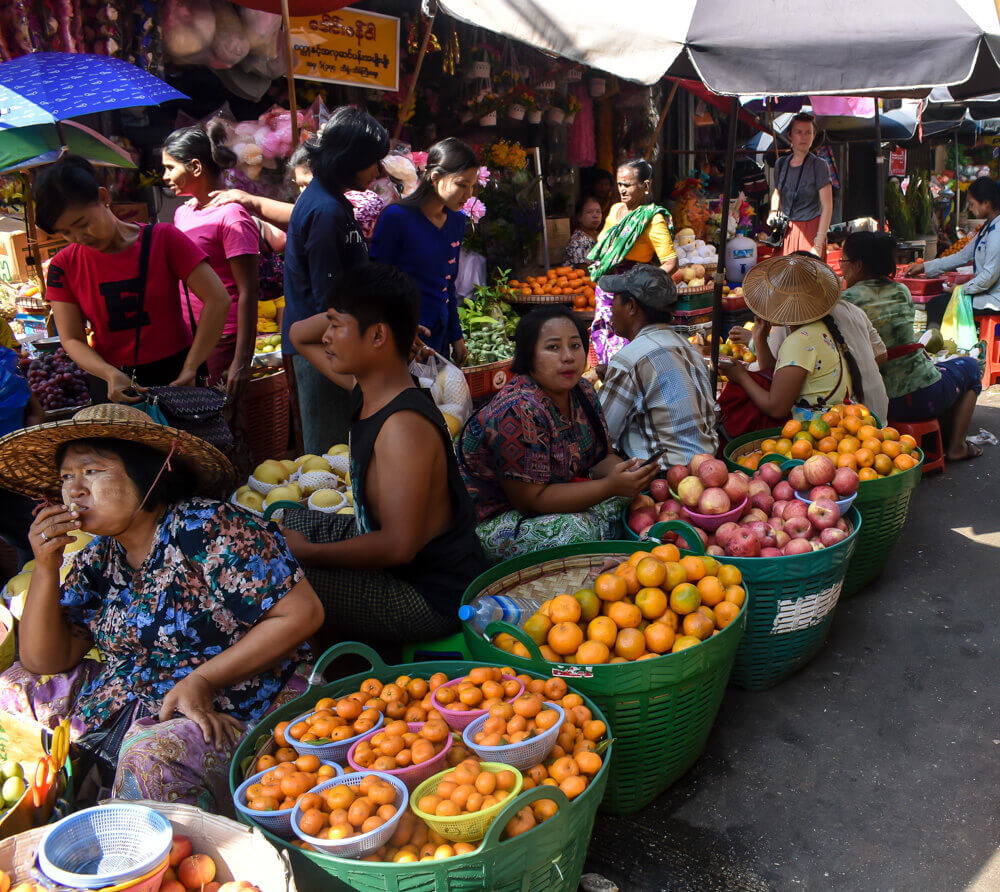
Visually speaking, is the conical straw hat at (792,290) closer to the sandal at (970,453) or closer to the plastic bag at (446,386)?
the plastic bag at (446,386)

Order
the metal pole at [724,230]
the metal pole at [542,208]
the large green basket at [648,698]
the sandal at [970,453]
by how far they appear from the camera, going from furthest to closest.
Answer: the metal pole at [542,208] < the sandal at [970,453] < the metal pole at [724,230] < the large green basket at [648,698]

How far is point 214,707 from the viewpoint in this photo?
222 cm

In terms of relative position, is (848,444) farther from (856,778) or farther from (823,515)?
(856,778)

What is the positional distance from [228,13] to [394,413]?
4.17m

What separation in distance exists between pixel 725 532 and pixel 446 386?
146 cm

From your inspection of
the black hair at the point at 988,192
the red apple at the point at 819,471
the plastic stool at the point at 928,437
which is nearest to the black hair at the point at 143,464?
the red apple at the point at 819,471

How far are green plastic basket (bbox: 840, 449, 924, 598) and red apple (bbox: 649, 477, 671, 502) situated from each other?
0.85 metres

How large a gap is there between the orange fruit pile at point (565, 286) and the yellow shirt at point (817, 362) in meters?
3.34

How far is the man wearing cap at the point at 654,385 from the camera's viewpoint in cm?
376

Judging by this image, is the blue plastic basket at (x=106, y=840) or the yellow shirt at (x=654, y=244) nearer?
the blue plastic basket at (x=106, y=840)

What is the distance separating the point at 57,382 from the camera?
4324mm

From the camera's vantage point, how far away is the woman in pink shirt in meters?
4.16

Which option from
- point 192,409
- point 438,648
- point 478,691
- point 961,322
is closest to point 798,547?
point 438,648

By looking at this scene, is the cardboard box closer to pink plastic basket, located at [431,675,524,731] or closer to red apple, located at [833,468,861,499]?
pink plastic basket, located at [431,675,524,731]
